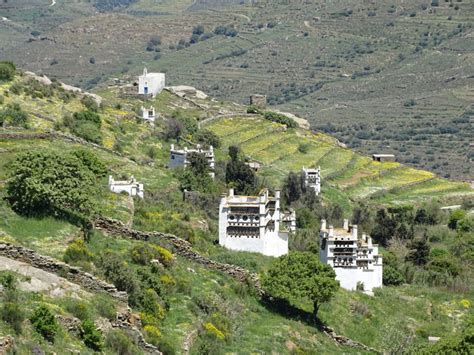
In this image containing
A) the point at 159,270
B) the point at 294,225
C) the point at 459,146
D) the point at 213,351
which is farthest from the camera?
the point at 459,146

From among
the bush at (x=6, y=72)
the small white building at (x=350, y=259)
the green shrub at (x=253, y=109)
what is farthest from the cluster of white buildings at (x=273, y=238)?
the green shrub at (x=253, y=109)

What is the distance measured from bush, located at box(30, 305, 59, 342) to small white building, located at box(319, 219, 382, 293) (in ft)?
93.2

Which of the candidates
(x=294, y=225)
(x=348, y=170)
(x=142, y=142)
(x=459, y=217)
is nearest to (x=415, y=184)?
(x=348, y=170)

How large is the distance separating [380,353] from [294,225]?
76.0 feet

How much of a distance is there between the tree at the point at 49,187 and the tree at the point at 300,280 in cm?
830

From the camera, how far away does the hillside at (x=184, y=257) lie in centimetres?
3778

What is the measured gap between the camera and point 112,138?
81.3 meters

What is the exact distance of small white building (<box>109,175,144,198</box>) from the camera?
188 feet

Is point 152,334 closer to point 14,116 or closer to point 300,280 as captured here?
point 300,280

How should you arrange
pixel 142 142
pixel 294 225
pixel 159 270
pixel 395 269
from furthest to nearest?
pixel 142 142 → pixel 294 225 → pixel 395 269 → pixel 159 270

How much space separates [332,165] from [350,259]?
50.3 m

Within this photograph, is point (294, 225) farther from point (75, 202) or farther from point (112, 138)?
point (75, 202)

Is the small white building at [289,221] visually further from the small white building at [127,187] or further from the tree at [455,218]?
the tree at [455,218]

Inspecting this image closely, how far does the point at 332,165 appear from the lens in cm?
10794
